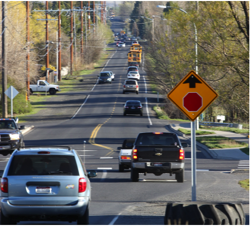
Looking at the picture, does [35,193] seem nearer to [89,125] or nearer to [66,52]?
[89,125]

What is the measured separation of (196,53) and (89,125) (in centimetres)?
2221

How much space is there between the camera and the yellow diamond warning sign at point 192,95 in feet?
32.8

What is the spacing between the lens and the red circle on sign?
9992mm

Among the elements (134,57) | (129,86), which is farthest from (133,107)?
(134,57)

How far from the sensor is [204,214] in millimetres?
7699

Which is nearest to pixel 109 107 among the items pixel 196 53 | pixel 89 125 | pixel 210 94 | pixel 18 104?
pixel 18 104

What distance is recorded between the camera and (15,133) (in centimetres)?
2212

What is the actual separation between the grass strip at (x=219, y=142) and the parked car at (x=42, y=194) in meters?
18.8

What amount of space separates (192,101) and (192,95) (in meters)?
0.14

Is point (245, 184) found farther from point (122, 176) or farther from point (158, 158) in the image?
point (122, 176)

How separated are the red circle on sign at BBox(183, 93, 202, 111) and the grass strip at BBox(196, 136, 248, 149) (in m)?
16.9

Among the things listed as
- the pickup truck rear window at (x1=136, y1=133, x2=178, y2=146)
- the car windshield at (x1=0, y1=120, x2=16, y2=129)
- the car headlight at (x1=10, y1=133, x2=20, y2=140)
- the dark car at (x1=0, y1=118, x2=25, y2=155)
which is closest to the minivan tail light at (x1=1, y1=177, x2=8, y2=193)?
the pickup truck rear window at (x1=136, y1=133, x2=178, y2=146)

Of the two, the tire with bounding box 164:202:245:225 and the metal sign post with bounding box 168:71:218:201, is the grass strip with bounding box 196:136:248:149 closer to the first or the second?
the metal sign post with bounding box 168:71:218:201

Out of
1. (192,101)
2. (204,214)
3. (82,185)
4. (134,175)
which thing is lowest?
(134,175)
